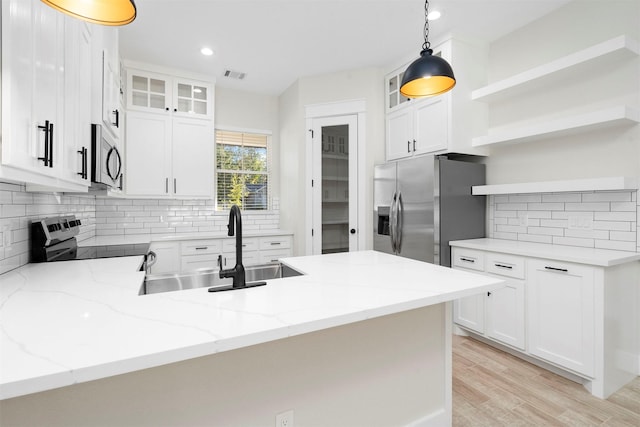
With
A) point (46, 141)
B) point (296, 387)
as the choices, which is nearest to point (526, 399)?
point (296, 387)

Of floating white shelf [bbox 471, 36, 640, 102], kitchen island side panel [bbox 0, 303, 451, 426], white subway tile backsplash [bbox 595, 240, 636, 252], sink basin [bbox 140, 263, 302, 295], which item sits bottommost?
kitchen island side panel [bbox 0, 303, 451, 426]

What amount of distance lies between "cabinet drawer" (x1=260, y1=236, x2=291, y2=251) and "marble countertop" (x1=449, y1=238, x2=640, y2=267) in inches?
85.0

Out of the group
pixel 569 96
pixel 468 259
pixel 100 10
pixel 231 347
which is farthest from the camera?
pixel 468 259

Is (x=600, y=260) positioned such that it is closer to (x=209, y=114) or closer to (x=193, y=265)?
(x=193, y=265)

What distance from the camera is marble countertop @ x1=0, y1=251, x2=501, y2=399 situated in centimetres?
71

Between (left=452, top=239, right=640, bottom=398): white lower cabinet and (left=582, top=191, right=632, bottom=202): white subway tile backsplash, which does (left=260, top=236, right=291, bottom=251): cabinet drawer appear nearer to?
(left=452, top=239, right=640, bottom=398): white lower cabinet

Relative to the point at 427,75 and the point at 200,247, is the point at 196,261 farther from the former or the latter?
the point at 427,75

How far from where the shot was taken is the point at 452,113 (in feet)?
10.2

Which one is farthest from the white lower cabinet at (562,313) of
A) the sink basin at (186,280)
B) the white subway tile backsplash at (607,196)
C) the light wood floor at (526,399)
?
the sink basin at (186,280)

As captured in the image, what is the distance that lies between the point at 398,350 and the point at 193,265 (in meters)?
2.89

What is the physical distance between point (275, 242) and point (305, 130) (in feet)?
5.11

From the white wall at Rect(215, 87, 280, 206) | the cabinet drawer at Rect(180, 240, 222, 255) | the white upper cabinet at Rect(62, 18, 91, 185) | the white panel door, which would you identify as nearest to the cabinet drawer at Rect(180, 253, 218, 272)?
the cabinet drawer at Rect(180, 240, 222, 255)

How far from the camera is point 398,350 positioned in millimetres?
1578

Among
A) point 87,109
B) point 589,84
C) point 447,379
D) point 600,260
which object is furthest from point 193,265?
point 589,84
